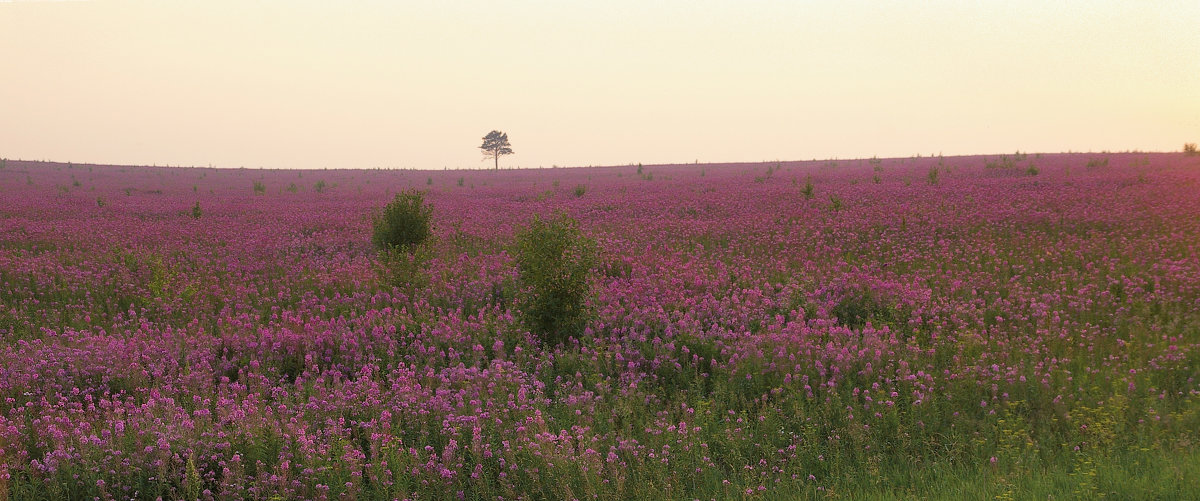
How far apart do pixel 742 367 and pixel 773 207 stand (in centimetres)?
1278

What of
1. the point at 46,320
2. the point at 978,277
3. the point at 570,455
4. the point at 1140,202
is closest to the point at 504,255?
the point at 46,320

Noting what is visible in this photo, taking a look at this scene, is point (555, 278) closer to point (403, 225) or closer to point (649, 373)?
point (649, 373)

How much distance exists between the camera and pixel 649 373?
693 cm

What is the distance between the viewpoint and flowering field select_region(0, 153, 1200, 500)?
16.0 ft

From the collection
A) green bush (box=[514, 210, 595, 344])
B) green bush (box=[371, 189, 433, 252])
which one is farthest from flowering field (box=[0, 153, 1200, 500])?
green bush (box=[371, 189, 433, 252])

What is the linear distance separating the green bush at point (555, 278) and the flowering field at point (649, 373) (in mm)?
323

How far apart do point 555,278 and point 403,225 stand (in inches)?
221

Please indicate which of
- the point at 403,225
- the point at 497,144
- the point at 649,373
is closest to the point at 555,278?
the point at 649,373

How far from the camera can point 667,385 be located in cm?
679

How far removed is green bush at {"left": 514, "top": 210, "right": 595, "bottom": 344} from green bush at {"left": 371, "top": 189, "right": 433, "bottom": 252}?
487 centimetres

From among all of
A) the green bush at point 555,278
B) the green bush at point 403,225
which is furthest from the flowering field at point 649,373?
the green bush at point 403,225

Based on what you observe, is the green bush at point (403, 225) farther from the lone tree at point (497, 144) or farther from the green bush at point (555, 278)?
the lone tree at point (497, 144)

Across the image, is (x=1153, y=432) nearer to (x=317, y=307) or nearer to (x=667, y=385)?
(x=667, y=385)

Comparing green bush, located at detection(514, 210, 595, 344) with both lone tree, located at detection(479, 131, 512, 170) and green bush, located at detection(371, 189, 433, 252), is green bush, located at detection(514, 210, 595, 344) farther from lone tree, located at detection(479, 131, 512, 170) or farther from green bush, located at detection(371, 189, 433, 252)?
lone tree, located at detection(479, 131, 512, 170)
